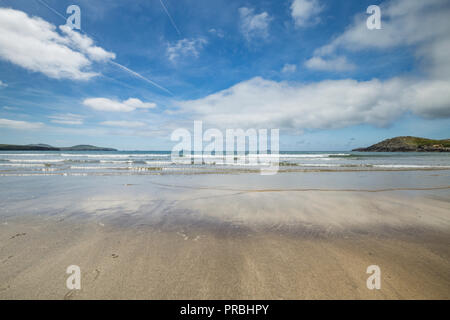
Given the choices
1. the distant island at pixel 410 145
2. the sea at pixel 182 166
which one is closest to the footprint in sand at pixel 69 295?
the sea at pixel 182 166

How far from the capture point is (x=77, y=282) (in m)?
2.48

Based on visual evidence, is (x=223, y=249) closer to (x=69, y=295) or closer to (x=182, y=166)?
(x=69, y=295)

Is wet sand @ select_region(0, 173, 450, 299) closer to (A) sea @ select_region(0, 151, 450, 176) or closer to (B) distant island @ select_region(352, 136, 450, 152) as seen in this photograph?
(A) sea @ select_region(0, 151, 450, 176)

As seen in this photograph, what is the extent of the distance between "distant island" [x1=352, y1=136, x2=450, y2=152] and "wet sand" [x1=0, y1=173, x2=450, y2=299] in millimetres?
122722

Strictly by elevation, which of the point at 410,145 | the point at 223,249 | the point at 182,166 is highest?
the point at 410,145

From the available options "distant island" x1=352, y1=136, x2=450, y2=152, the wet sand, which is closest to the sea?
the wet sand

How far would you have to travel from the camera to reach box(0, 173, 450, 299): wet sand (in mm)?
2357

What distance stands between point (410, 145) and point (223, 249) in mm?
135689

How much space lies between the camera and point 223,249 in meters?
3.35

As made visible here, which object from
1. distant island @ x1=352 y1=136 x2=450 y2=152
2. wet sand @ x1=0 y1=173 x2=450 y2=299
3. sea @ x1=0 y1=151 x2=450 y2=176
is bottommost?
wet sand @ x1=0 y1=173 x2=450 y2=299

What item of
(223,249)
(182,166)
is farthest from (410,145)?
(223,249)
